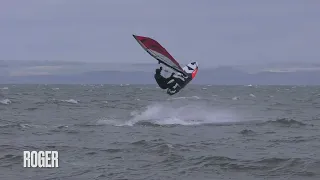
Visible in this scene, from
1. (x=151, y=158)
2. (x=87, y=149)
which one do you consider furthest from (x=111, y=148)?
(x=151, y=158)

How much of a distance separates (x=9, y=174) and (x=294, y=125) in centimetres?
2525

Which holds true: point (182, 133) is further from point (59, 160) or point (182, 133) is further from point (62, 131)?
point (59, 160)

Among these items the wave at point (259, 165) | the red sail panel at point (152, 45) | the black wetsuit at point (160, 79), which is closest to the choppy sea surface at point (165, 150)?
the wave at point (259, 165)

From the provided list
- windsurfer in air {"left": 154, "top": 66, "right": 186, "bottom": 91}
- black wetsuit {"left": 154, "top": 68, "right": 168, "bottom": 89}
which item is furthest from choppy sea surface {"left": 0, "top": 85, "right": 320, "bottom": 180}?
black wetsuit {"left": 154, "top": 68, "right": 168, "bottom": 89}

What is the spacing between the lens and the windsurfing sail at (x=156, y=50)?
20734 mm

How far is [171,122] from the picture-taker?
38812mm

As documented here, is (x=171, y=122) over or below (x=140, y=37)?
below

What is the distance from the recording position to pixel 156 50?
68.9 ft

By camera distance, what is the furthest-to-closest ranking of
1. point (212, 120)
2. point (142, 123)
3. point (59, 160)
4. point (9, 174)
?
point (212, 120), point (142, 123), point (59, 160), point (9, 174)

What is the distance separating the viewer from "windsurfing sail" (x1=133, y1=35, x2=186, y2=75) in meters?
20.7

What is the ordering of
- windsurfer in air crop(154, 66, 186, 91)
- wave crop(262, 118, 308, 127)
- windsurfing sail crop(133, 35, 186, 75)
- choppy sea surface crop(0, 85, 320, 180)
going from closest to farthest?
choppy sea surface crop(0, 85, 320, 180) < windsurfing sail crop(133, 35, 186, 75) < windsurfer in air crop(154, 66, 186, 91) < wave crop(262, 118, 308, 127)

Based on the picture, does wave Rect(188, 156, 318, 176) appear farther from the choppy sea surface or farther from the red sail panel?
the red sail panel

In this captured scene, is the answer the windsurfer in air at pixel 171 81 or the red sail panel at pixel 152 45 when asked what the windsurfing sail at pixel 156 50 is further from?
the windsurfer in air at pixel 171 81

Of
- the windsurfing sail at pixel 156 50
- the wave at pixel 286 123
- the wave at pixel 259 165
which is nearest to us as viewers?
the wave at pixel 259 165
